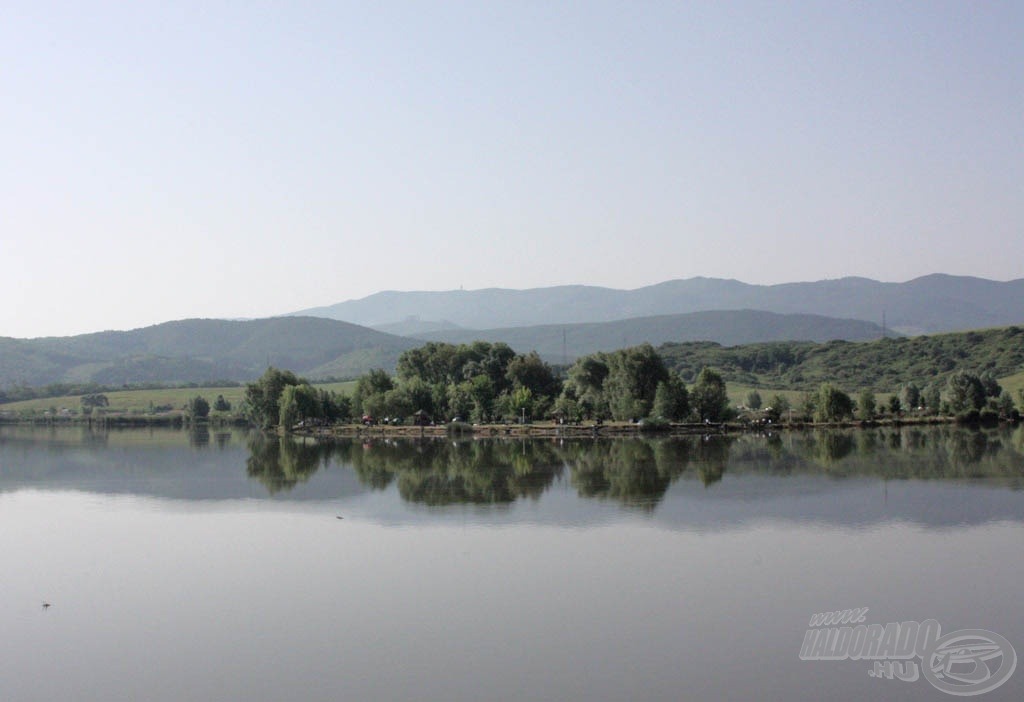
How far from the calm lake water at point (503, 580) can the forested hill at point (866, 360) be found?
186 ft

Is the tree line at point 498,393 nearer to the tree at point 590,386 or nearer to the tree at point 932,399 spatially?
the tree at point 590,386

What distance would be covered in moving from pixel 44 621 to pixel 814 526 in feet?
59.7

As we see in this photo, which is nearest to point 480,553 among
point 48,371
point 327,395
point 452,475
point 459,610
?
point 459,610

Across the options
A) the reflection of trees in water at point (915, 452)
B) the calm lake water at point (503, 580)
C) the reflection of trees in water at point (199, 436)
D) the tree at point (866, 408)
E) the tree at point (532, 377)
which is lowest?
the calm lake water at point (503, 580)

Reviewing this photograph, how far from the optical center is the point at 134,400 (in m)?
121

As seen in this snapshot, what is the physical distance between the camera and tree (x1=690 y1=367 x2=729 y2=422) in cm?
6912

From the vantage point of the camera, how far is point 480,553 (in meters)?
25.2

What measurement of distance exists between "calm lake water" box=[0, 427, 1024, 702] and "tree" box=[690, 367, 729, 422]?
1031 inches

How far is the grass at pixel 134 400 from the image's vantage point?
11400 cm

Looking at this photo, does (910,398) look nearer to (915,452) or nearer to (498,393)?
(915,452)

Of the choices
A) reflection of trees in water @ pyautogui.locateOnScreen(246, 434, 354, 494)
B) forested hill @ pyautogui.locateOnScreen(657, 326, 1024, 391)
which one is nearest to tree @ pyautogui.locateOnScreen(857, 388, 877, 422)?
forested hill @ pyautogui.locateOnScreen(657, 326, 1024, 391)

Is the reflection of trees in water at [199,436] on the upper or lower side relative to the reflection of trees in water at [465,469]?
upper

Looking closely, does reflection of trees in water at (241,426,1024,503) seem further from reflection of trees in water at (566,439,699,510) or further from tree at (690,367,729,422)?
tree at (690,367,729,422)

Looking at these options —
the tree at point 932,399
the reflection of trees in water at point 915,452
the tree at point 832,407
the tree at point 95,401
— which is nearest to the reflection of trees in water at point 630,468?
the reflection of trees in water at point 915,452
